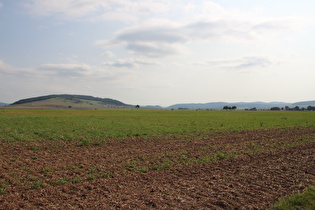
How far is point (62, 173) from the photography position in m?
11.7

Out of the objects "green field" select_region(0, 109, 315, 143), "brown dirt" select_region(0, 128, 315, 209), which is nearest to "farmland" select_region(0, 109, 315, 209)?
"brown dirt" select_region(0, 128, 315, 209)

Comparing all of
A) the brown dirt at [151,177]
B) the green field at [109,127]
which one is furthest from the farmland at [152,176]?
the green field at [109,127]

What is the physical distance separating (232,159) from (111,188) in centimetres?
838

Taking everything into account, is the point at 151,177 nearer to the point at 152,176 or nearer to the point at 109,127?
the point at 152,176

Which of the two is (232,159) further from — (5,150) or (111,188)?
(5,150)

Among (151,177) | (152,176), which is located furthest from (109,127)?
(151,177)

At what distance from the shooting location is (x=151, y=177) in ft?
36.7

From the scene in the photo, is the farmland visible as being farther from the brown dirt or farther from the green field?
the green field

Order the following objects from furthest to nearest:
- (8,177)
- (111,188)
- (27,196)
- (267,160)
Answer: (267,160), (8,177), (111,188), (27,196)

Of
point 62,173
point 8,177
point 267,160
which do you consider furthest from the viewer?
point 267,160

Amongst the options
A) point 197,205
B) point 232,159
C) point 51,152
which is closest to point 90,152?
point 51,152

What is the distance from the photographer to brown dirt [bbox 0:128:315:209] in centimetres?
829

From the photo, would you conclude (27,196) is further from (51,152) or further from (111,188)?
(51,152)

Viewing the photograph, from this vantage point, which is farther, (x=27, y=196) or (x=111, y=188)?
(x=111, y=188)
